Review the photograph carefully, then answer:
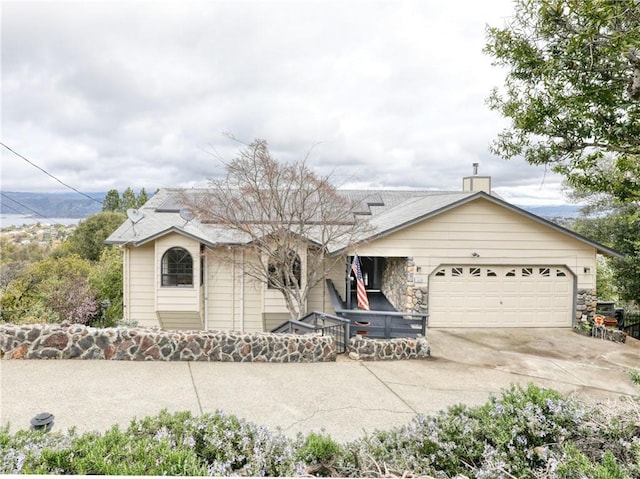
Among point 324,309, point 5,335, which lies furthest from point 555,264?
point 5,335

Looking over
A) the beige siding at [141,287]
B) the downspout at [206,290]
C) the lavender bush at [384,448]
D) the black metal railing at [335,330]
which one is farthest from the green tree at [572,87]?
the beige siding at [141,287]

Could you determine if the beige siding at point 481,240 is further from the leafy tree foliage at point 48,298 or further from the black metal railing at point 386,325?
the leafy tree foliage at point 48,298

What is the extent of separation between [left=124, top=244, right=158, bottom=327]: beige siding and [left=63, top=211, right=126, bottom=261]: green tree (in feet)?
57.8

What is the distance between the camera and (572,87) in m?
7.62

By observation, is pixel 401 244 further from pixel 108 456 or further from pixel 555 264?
pixel 108 456

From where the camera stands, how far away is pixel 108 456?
2.76 meters

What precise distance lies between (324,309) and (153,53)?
10.1 m

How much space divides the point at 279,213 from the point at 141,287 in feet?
19.4

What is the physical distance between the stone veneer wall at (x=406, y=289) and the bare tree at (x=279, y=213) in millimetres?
2001

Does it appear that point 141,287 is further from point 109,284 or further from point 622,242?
point 622,242

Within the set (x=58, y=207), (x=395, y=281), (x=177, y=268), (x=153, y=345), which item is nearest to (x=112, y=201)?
(x=58, y=207)

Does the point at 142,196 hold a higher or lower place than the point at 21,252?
higher

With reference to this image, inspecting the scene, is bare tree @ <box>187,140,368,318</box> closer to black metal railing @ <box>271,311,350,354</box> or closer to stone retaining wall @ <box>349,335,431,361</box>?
black metal railing @ <box>271,311,350,354</box>

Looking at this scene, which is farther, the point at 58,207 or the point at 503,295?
the point at 58,207
